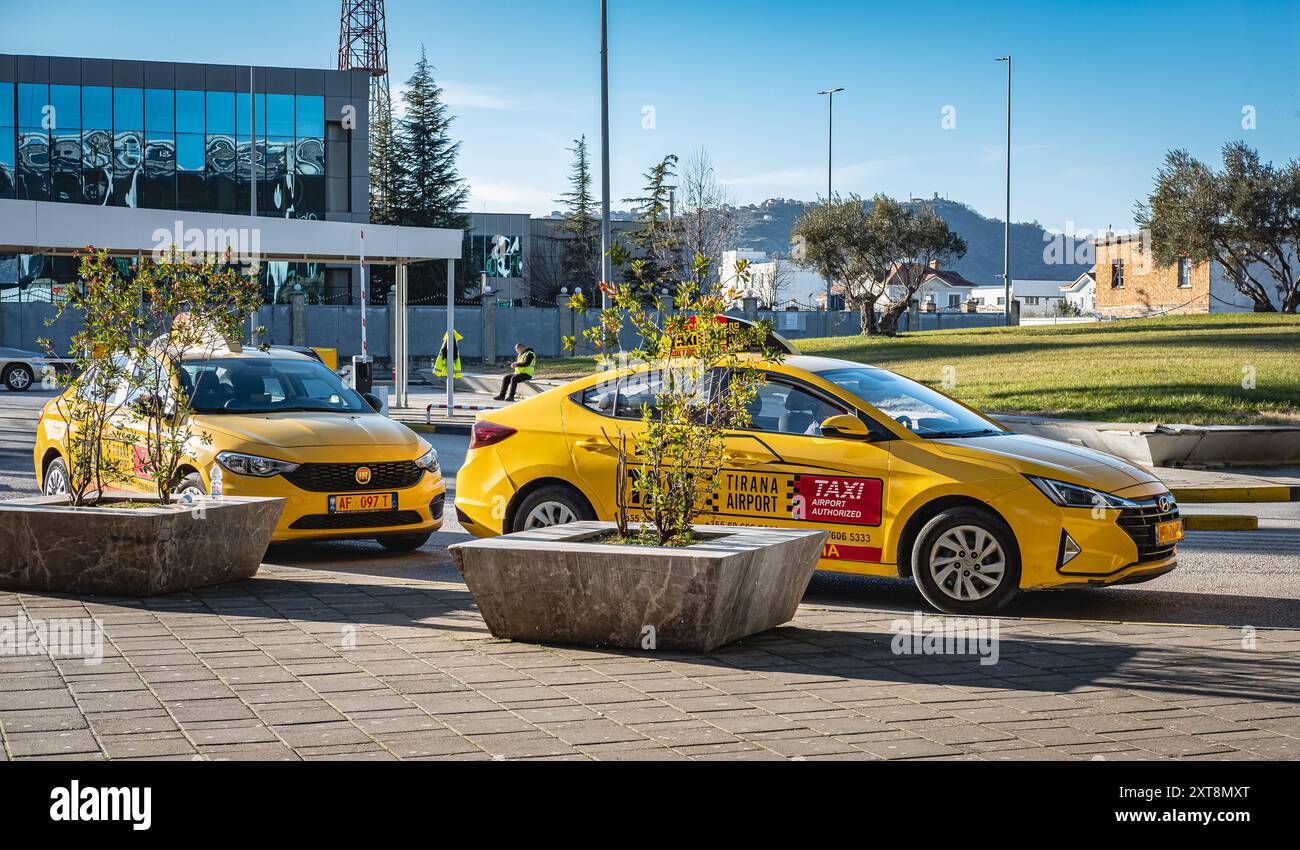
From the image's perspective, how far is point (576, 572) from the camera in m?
6.78

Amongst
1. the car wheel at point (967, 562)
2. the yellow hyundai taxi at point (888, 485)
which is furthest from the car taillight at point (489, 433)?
the car wheel at point (967, 562)

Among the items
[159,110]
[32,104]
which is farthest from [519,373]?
[32,104]

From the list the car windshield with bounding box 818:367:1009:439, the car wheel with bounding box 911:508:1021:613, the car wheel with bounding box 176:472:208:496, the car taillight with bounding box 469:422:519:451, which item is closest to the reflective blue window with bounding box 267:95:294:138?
the car wheel with bounding box 176:472:208:496

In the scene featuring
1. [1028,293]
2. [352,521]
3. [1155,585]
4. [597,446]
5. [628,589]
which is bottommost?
[1155,585]

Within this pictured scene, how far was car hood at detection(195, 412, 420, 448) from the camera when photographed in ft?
33.2

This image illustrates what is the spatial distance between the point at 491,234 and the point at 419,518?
68.8m

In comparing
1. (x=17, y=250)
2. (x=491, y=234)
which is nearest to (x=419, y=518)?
(x=17, y=250)

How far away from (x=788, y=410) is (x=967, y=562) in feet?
4.89

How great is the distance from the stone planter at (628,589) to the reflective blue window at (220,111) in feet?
181

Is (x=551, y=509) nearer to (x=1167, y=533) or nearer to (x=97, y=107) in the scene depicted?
(x=1167, y=533)

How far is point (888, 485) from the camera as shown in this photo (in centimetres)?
834

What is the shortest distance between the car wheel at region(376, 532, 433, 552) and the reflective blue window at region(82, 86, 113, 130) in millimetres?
51839
